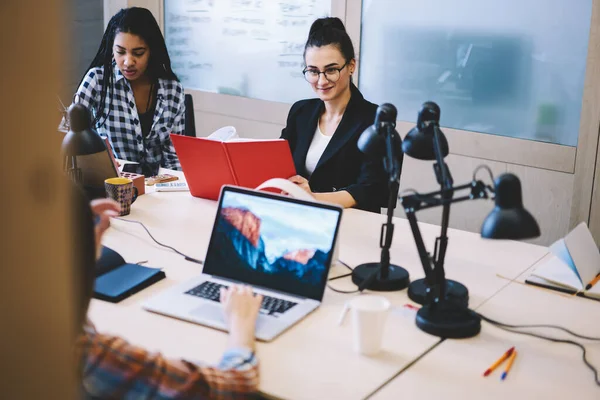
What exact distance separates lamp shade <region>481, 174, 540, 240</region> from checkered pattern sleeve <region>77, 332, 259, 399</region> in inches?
23.1

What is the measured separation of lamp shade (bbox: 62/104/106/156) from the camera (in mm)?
1938

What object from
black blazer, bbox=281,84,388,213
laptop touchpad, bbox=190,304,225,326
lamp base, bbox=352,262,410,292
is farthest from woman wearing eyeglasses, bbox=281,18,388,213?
laptop touchpad, bbox=190,304,225,326

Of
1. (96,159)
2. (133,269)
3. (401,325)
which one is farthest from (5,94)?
(96,159)

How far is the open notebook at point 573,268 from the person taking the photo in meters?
1.71

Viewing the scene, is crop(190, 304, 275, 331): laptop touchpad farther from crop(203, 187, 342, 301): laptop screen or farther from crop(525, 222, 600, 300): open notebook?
crop(525, 222, 600, 300): open notebook

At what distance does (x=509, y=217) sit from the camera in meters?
1.34

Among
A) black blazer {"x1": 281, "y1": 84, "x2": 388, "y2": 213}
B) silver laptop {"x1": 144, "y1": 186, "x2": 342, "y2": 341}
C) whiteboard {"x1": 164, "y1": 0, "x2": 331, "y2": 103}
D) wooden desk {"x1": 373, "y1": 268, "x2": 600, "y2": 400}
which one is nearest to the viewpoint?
wooden desk {"x1": 373, "y1": 268, "x2": 600, "y2": 400}

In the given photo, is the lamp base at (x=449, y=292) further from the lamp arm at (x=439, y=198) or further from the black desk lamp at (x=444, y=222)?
the lamp arm at (x=439, y=198)

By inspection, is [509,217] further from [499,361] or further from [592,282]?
[592,282]

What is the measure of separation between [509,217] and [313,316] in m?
0.49

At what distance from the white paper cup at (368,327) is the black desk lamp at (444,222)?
17 cm

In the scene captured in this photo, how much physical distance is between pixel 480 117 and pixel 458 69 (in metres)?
0.27

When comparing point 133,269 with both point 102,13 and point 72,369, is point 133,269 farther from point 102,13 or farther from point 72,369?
point 102,13

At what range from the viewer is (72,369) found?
24 centimetres
